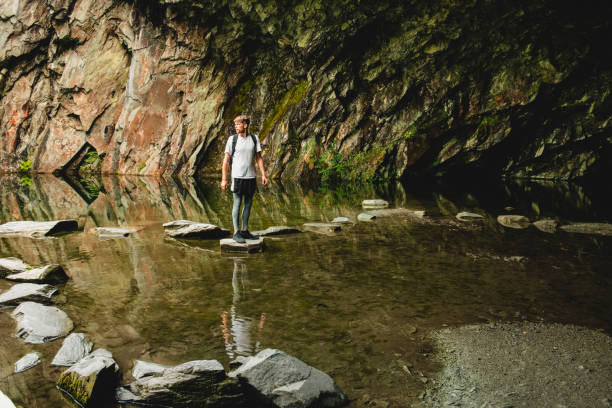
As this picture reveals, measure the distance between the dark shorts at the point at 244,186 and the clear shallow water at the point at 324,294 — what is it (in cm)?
93

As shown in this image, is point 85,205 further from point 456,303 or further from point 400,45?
point 400,45

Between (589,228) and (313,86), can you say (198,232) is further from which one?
(313,86)

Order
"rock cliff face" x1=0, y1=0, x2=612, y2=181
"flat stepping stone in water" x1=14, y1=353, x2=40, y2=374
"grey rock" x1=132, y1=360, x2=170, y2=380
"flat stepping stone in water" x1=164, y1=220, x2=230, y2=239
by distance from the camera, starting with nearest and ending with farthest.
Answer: "grey rock" x1=132, y1=360, x2=170, y2=380, "flat stepping stone in water" x1=14, y1=353, x2=40, y2=374, "flat stepping stone in water" x1=164, y1=220, x2=230, y2=239, "rock cliff face" x1=0, y1=0, x2=612, y2=181

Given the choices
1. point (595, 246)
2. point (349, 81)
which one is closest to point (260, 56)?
point (349, 81)

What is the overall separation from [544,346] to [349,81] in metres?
19.6

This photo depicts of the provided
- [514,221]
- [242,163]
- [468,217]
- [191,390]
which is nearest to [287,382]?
[191,390]

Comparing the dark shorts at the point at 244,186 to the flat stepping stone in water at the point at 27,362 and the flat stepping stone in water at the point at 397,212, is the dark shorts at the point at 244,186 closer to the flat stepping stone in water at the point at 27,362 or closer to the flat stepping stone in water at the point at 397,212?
the flat stepping stone in water at the point at 397,212

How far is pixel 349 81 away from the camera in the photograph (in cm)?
2200

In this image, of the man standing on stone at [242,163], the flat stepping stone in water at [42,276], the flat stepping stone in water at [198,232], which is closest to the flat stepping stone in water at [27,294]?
the flat stepping stone in water at [42,276]

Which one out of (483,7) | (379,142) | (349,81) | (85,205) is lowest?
(85,205)

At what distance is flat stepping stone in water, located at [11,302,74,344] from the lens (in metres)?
3.80

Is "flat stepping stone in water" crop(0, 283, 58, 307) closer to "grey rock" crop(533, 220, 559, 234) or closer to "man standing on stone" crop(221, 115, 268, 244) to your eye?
"man standing on stone" crop(221, 115, 268, 244)

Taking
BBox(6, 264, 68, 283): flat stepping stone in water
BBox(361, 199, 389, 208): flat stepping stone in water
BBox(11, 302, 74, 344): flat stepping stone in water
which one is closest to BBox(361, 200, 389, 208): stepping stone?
BBox(361, 199, 389, 208): flat stepping stone in water

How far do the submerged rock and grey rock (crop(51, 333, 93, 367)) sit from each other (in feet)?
1.13
